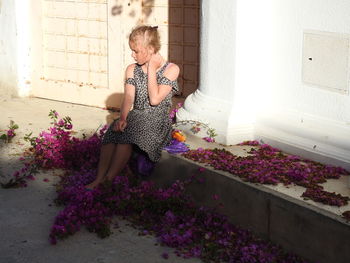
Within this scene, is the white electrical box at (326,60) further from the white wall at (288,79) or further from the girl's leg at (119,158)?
the girl's leg at (119,158)

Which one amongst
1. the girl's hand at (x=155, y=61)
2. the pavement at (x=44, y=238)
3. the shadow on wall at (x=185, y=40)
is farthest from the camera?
the shadow on wall at (x=185, y=40)

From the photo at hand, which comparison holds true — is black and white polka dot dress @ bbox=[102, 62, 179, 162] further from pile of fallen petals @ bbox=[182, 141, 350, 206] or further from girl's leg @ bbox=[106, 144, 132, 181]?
pile of fallen petals @ bbox=[182, 141, 350, 206]

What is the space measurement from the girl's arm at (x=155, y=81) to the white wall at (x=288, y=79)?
540 mm

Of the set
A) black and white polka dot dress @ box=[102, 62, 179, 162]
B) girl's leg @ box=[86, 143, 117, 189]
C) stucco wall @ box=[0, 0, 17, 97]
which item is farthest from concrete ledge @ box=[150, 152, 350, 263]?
stucco wall @ box=[0, 0, 17, 97]

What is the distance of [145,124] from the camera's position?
5.75m

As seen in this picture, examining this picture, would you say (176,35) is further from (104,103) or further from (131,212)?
(131,212)

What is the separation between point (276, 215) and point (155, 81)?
1622 mm

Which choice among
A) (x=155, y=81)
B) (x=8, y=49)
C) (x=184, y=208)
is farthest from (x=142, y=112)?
(x=8, y=49)

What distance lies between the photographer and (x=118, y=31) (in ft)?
27.2

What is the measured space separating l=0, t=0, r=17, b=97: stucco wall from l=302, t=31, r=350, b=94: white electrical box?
191 inches

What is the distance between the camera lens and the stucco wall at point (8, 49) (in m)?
9.33

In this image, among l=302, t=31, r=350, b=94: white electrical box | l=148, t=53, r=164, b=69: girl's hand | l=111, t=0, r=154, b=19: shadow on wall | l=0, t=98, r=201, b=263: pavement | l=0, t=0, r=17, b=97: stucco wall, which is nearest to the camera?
l=0, t=98, r=201, b=263: pavement

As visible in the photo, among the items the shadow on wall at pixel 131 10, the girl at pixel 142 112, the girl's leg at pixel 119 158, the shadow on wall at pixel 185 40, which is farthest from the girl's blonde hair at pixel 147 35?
the shadow on wall at pixel 131 10

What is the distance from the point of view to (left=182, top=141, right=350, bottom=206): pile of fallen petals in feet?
15.4
